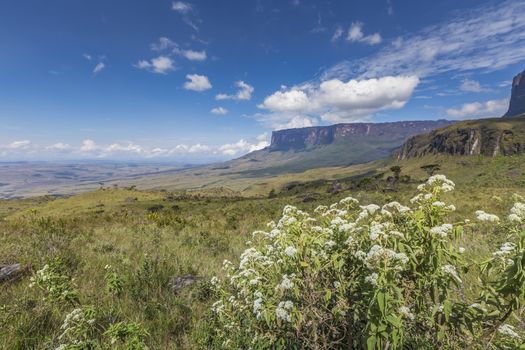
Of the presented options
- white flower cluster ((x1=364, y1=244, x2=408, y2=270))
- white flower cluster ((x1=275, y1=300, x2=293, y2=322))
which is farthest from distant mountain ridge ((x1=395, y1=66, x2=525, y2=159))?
white flower cluster ((x1=275, y1=300, x2=293, y2=322))

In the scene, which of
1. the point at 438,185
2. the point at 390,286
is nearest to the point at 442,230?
the point at 390,286

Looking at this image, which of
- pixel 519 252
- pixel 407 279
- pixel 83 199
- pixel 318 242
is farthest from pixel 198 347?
pixel 83 199

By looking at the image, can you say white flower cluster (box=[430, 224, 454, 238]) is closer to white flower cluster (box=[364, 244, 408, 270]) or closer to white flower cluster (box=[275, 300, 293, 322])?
white flower cluster (box=[364, 244, 408, 270])

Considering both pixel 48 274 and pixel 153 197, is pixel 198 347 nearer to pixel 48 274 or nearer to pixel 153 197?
pixel 48 274

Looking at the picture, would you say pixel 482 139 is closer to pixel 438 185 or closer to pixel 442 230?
pixel 438 185

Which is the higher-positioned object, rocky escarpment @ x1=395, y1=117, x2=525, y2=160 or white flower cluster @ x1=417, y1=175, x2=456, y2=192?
rocky escarpment @ x1=395, y1=117, x2=525, y2=160
